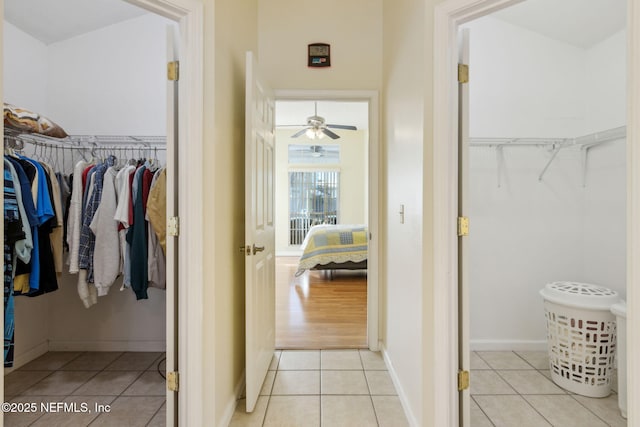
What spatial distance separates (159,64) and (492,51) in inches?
108

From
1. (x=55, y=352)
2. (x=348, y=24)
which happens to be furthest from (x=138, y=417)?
(x=348, y=24)

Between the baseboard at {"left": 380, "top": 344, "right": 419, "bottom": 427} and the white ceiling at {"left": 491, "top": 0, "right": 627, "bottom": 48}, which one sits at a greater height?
the white ceiling at {"left": 491, "top": 0, "right": 627, "bottom": 48}

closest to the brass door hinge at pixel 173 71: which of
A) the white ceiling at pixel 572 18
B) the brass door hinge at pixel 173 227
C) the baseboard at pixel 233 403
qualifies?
the brass door hinge at pixel 173 227

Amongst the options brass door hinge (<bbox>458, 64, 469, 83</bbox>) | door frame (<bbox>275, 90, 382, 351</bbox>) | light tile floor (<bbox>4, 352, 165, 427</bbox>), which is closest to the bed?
door frame (<bbox>275, 90, 382, 351</bbox>)

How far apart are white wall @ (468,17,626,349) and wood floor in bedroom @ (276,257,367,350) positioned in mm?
1158

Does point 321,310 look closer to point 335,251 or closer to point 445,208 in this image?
point 335,251

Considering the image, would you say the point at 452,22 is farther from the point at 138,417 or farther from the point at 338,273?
the point at 338,273

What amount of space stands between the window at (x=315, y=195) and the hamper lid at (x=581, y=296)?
5.53 metres

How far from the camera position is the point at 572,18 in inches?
89.7

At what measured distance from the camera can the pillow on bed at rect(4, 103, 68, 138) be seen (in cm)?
181

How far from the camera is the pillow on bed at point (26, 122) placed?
181 centimetres

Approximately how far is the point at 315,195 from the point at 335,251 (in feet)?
9.54

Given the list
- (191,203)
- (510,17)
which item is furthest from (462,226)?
(510,17)

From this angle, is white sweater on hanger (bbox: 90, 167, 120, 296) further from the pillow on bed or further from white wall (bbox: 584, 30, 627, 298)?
white wall (bbox: 584, 30, 627, 298)
